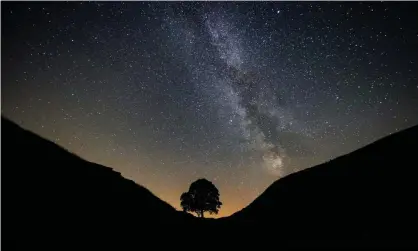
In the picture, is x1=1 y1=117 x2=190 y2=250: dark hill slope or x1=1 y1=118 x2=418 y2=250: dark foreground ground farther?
x1=1 y1=118 x2=418 y2=250: dark foreground ground

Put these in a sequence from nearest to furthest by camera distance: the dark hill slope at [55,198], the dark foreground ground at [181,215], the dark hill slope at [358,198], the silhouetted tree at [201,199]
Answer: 1. the dark hill slope at [55,198]
2. the dark foreground ground at [181,215]
3. the dark hill slope at [358,198]
4. the silhouetted tree at [201,199]

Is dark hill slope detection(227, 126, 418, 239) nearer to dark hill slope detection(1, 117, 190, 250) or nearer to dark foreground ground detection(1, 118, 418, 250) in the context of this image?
dark foreground ground detection(1, 118, 418, 250)

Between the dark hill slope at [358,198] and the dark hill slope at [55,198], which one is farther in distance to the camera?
the dark hill slope at [358,198]

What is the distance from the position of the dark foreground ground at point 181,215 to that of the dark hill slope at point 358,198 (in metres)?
0.05

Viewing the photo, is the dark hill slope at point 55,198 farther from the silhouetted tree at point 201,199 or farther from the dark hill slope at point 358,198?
the silhouetted tree at point 201,199

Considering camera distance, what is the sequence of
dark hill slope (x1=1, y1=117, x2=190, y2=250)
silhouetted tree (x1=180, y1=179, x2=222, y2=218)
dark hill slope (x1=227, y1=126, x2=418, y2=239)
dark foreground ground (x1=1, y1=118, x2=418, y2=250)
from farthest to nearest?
silhouetted tree (x1=180, y1=179, x2=222, y2=218)
dark hill slope (x1=227, y1=126, x2=418, y2=239)
dark foreground ground (x1=1, y1=118, x2=418, y2=250)
dark hill slope (x1=1, y1=117, x2=190, y2=250)

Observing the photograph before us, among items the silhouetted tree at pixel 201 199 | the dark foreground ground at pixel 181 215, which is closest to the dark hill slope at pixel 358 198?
the dark foreground ground at pixel 181 215

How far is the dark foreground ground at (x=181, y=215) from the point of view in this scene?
6918 millimetres

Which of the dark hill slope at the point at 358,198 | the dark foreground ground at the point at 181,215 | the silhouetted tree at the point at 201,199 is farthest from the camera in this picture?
the silhouetted tree at the point at 201,199

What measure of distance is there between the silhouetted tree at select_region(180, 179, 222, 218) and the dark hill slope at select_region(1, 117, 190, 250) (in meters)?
26.3

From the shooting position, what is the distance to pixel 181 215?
54.0 feet

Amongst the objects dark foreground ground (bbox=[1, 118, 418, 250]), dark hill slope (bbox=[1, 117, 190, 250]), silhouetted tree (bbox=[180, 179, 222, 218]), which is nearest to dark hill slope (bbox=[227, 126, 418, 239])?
dark foreground ground (bbox=[1, 118, 418, 250])

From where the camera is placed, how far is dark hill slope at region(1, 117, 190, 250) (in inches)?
252

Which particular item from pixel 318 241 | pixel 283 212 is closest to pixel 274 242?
pixel 318 241
